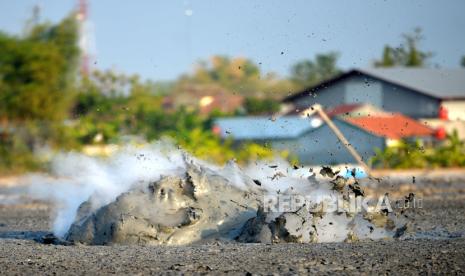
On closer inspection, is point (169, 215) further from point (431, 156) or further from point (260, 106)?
point (260, 106)

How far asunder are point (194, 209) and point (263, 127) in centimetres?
3331

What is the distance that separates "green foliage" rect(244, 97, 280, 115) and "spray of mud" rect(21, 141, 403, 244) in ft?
148

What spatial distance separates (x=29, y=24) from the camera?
52688 millimetres

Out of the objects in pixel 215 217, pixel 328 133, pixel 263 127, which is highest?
pixel 263 127

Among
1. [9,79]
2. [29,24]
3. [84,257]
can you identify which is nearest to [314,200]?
[84,257]

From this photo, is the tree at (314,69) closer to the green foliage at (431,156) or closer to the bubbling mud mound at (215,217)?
the green foliage at (431,156)

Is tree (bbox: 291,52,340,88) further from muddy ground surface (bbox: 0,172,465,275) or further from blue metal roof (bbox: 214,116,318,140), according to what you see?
muddy ground surface (bbox: 0,172,465,275)

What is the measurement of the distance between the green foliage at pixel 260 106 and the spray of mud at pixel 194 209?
4501 centimetres

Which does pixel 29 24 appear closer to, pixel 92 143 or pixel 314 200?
pixel 92 143

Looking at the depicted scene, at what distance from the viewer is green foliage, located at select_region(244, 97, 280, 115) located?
60.6m

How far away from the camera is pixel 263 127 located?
46.7 m

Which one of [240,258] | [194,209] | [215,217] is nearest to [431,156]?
[215,217]

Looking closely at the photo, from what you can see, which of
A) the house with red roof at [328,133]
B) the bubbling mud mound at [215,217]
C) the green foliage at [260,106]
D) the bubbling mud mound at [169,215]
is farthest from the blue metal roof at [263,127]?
the bubbling mud mound at [169,215]

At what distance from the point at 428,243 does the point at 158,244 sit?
12.0 feet
